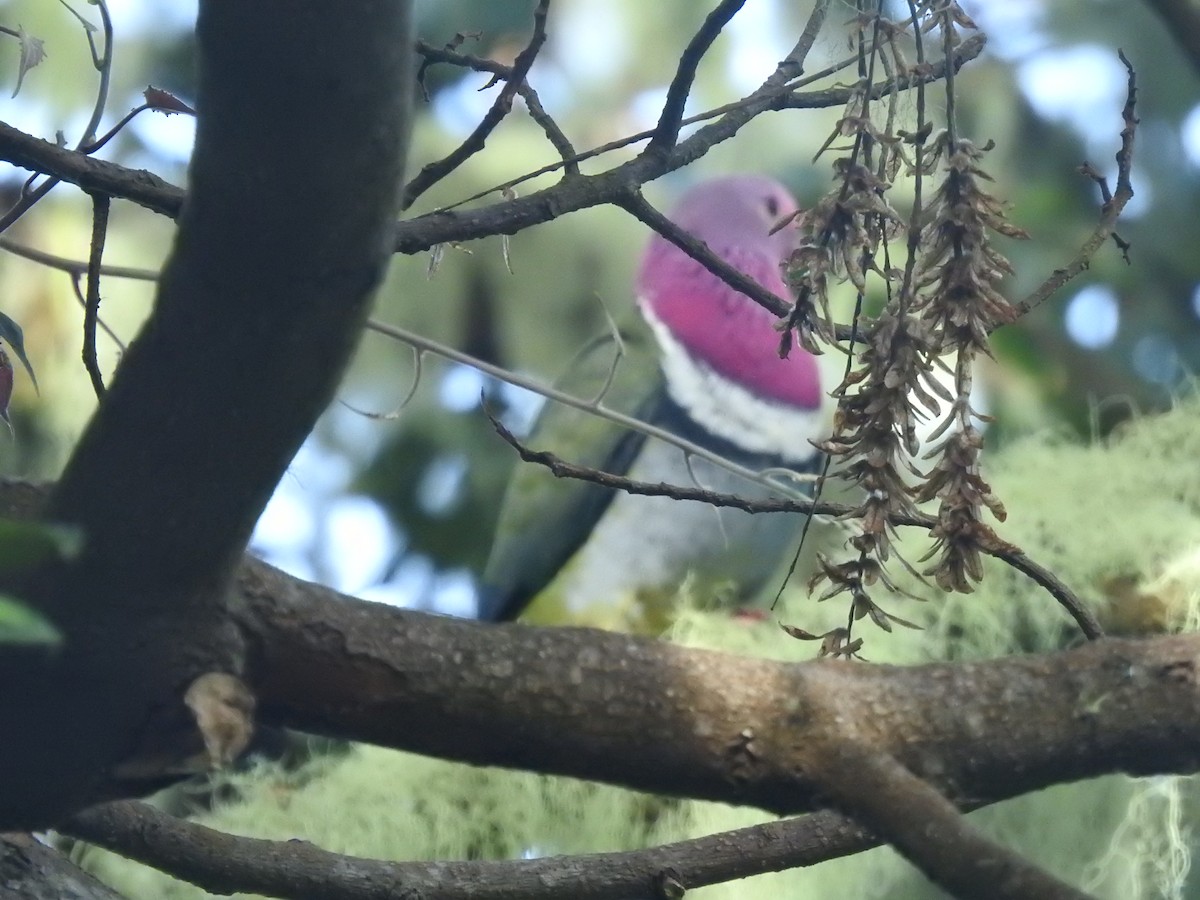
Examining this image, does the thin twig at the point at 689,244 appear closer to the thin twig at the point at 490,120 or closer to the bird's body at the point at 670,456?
the thin twig at the point at 490,120

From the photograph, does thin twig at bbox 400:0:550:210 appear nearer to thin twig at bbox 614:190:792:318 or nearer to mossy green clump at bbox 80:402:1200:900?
thin twig at bbox 614:190:792:318

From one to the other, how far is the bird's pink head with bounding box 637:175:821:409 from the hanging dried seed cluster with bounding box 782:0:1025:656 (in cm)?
92

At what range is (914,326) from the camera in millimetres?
426

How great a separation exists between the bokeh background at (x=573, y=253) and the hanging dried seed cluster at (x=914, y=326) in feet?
3.56

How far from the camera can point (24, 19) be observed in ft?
4.81

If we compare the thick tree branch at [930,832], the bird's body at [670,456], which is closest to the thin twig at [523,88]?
the thick tree branch at [930,832]

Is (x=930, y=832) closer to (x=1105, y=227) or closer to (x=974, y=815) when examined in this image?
(x=1105, y=227)

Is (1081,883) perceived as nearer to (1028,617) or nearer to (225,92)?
(1028,617)

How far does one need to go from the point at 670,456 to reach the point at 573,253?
46 centimetres

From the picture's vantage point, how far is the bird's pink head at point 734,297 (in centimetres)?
142

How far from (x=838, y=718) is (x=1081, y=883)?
33.1 inches

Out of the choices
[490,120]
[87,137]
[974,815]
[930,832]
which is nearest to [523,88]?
[490,120]

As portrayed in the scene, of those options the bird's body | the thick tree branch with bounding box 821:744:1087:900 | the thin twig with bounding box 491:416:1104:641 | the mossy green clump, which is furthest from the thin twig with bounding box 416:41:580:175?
the bird's body

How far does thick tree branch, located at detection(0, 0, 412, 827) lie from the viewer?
12.4 inches
